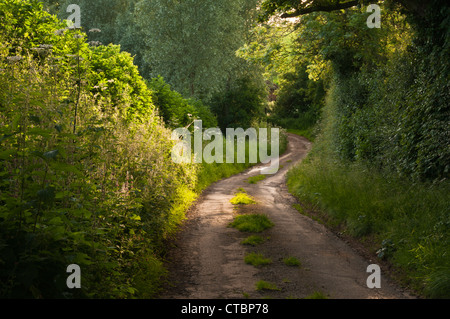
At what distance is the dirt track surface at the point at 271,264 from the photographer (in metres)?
5.61

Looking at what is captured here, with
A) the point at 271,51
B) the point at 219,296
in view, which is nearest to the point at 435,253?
the point at 219,296

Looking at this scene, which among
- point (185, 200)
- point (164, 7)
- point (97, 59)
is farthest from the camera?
point (164, 7)

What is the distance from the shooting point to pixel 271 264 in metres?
6.76

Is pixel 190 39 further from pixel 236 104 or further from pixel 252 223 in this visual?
pixel 252 223

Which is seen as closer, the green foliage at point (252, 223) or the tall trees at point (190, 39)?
the green foliage at point (252, 223)

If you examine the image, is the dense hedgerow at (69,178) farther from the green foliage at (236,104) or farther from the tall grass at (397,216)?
the green foliage at (236,104)

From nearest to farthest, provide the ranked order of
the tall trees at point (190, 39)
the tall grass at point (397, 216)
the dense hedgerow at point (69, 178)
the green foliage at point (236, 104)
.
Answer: the dense hedgerow at point (69, 178)
the tall grass at point (397, 216)
the tall trees at point (190, 39)
the green foliage at point (236, 104)

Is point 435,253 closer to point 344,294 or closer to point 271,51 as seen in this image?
point 344,294

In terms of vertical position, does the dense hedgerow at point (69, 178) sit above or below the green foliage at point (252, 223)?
above

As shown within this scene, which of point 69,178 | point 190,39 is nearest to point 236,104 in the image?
point 190,39

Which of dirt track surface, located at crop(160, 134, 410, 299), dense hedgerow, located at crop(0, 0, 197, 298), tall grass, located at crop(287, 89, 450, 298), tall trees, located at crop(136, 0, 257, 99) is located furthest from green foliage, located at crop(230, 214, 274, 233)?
tall trees, located at crop(136, 0, 257, 99)

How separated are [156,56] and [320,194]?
20521 millimetres

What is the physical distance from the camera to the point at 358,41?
15055 mm

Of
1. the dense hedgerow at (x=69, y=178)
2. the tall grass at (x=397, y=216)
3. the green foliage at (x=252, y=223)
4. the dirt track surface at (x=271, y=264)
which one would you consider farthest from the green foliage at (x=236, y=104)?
the green foliage at (x=252, y=223)
